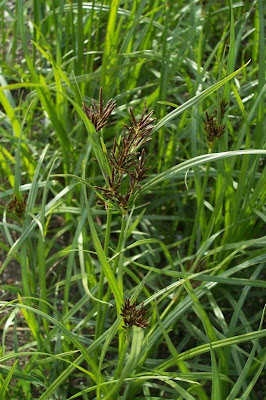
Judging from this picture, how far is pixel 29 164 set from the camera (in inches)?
73.4

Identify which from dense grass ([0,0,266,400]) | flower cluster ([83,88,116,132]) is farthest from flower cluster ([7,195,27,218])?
flower cluster ([83,88,116,132])

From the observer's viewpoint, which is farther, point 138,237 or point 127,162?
point 138,237

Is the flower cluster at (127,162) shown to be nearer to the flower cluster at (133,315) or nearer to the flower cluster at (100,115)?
the flower cluster at (100,115)

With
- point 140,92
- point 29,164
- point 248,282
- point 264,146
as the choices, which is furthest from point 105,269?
point 140,92

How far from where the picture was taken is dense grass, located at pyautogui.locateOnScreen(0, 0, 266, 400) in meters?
1.41

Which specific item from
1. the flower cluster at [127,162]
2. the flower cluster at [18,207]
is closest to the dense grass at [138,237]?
the flower cluster at [18,207]

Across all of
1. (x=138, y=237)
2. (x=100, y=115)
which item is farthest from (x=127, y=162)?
(x=138, y=237)

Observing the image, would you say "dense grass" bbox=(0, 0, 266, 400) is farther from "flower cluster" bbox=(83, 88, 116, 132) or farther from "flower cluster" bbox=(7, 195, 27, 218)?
"flower cluster" bbox=(83, 88, 116, 132)

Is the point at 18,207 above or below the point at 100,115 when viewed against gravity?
below

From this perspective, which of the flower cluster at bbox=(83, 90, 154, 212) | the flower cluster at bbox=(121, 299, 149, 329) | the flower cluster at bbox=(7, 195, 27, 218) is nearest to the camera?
the flower cluster at bbox=(83, 90, 154, 212)

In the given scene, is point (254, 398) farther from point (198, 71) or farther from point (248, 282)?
point (198, 71)

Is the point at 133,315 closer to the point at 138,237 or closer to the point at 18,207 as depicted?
the point at 18,207

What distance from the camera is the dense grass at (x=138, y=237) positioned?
4.63 feet

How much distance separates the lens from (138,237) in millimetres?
1842
